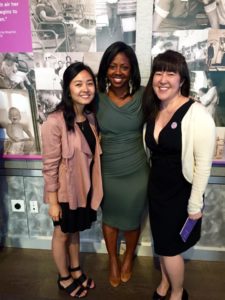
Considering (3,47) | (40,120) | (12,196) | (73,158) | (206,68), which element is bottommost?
(12,196)

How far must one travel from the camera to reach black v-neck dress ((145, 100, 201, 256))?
1208mm

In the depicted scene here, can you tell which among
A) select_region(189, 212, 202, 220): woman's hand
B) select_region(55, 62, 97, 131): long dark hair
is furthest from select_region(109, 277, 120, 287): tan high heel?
select_region(55, 62, 97, 131): long dark hair

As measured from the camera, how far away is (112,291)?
1679 millimetres

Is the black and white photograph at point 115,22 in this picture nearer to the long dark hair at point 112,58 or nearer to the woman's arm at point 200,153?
the long dark hair at point 112,58

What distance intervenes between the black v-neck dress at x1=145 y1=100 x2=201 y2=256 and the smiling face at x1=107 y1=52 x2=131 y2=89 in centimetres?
26

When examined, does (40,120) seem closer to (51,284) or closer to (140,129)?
(140,129)

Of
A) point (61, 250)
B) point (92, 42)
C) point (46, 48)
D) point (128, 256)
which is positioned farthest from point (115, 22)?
point (128, 256)

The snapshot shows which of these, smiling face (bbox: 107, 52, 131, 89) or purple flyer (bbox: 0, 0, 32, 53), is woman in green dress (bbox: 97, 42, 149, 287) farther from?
purple flyer (bbox: 0, 0, 32, 53)

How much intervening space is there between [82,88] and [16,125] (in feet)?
2.36

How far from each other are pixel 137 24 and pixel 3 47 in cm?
79

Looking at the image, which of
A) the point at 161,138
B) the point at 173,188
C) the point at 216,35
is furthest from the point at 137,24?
the point at 173,188

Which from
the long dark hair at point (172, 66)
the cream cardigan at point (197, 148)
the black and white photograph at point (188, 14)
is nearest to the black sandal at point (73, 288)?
the cream cardigan at point (197, 148)

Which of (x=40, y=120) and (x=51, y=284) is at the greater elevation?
(x=40, y=120)

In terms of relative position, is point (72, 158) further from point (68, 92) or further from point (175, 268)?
point (175, 268)
